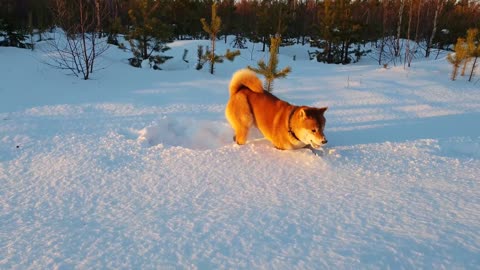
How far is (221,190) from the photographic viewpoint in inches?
113

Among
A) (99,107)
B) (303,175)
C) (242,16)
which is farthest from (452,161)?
(242,16)

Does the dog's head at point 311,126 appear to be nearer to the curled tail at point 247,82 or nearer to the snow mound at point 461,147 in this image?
the curled tail at point 247,82

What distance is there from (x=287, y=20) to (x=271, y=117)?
795 inches

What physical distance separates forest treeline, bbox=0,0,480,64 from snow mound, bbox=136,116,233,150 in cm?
527

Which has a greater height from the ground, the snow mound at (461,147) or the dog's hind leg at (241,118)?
the dog's hind leg at (241,118)

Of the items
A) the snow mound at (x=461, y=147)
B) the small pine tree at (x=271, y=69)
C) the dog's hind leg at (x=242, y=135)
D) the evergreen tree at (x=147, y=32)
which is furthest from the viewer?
the evergreen tree at (x=147, y=32)

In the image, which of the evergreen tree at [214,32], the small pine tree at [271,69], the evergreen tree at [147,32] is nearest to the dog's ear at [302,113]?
the small pine tree at [271,69]

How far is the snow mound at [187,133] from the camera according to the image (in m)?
4.42

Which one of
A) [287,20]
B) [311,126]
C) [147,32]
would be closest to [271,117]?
[311,126]

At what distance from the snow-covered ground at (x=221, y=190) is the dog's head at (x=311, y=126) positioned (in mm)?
216

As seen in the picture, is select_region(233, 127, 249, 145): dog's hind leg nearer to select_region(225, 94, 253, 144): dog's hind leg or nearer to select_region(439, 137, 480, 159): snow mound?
select_region(225, 94, 253, 144): dog's hind leg

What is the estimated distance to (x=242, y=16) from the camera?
31641mm

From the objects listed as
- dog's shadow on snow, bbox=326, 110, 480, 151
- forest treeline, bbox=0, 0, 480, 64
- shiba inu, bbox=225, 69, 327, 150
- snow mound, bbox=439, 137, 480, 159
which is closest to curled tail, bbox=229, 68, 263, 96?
shiba inu, bbox=225, 69, 327, 150

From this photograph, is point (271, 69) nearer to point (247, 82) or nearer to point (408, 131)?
point (247, 82)
